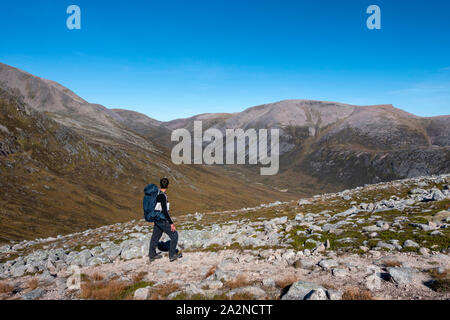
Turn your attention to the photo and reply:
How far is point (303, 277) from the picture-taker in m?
9.66

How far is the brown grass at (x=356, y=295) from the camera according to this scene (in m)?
7.44

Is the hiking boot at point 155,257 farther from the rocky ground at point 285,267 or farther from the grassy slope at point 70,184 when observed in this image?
the grassy slope at point 70,184

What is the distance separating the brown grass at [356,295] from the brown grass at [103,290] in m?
7.83

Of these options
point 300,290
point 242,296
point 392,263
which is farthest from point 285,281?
point 392,263

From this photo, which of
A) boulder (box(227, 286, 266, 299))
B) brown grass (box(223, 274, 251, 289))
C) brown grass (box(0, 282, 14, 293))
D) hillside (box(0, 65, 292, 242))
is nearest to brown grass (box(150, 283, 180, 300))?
brown grass (box(223, 274, 251, 289))

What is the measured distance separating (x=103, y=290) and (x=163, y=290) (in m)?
2.26

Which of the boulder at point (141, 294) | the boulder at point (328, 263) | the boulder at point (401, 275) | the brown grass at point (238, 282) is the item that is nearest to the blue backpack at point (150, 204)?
the boulder at point (141, 294)

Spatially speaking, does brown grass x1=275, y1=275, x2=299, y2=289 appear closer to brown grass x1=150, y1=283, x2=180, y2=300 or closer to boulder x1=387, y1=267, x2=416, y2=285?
boulder x1=387, y1=267, x2=416, y2=285

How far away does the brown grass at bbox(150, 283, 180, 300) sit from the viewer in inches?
345

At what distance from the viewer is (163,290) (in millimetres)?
9242

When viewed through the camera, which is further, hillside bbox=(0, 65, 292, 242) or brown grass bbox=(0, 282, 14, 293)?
hillside bbox=(0, 65, 292, 242)

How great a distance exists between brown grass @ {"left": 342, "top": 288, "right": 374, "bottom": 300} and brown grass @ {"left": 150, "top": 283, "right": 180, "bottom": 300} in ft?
19.6

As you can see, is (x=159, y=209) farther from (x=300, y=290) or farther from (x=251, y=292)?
(x=300, y=290)

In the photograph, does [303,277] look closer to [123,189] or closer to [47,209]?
[47,209]
